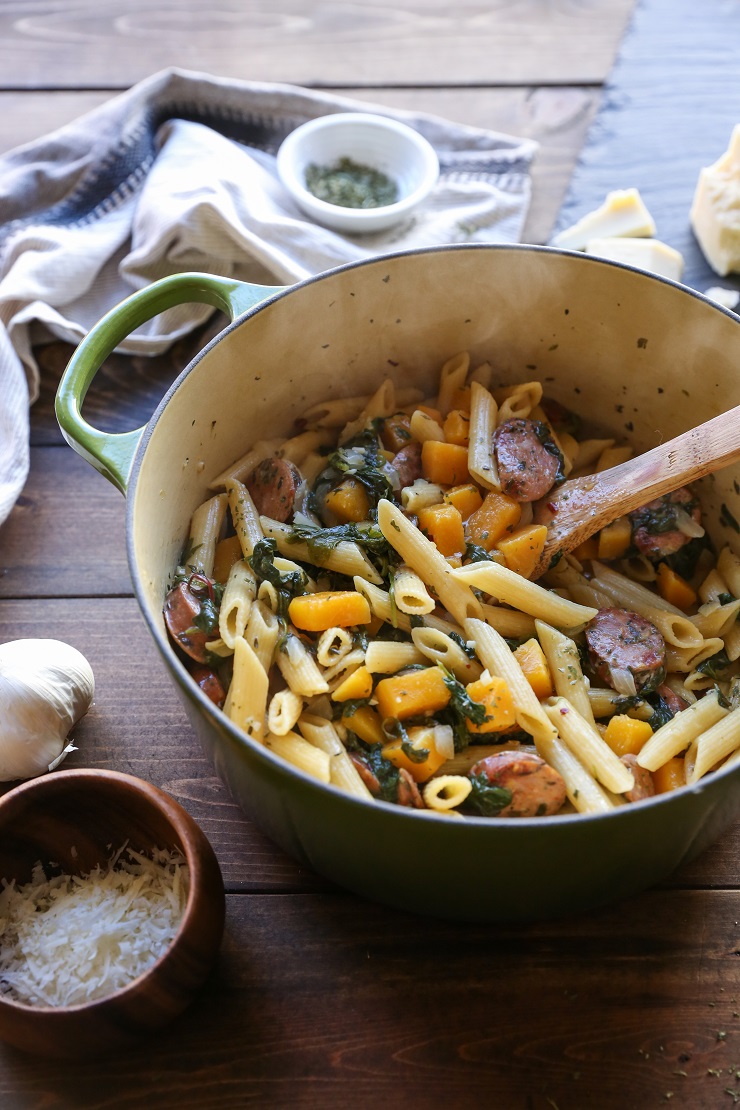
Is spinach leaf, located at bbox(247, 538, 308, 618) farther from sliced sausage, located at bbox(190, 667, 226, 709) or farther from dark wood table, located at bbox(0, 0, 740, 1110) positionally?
dark wood table, located at bbox(0, 0, 740, 1110)

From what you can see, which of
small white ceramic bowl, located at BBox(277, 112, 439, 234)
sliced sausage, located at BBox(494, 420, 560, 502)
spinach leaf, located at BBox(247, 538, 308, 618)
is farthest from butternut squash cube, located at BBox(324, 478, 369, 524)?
small white ceramic bowl, located at BBox(277, 112, 439, 234)

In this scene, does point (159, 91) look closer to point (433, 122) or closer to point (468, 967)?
point (433, 122)

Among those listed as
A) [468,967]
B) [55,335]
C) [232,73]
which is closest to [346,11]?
[232,73]

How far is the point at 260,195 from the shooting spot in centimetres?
293

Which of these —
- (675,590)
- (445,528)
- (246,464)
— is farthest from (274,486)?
(675,590)

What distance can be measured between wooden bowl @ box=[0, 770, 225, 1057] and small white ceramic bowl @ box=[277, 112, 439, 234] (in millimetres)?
1849

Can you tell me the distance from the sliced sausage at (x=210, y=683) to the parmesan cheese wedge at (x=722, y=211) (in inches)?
79.4

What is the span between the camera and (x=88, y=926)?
69.4 inches

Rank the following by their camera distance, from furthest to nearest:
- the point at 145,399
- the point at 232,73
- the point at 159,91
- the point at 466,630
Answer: the point at 232,73
the point at 159,91
the point at 145,399
the point at 466,630

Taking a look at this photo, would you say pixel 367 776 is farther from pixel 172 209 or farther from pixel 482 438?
pixel 172 209

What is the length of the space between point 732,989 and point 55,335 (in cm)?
242

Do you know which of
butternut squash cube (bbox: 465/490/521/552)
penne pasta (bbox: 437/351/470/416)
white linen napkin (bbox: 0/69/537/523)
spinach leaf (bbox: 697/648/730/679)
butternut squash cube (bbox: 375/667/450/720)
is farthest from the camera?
white linen napkin (bbox: 0/69/537/523)

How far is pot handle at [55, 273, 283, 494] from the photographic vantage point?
6.02ft

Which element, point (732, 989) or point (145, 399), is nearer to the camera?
point (732, 989)
